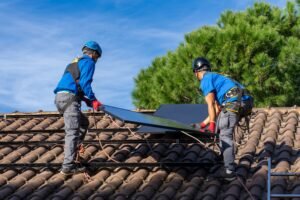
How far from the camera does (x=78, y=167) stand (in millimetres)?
8891

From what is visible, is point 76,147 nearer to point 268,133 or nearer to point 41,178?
point 41,178

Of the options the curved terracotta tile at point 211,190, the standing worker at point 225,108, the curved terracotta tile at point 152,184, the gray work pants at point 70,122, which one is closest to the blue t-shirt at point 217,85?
the standing worker at point 225,108

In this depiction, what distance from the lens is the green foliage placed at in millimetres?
21141

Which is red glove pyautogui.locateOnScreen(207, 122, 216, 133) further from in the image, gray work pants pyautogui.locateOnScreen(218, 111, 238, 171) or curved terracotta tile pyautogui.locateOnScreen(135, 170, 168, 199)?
curved terracotta tile pyautogui.locateOnScreen(135, 170, 168, 199)

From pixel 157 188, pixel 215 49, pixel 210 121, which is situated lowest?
pixel 157 188

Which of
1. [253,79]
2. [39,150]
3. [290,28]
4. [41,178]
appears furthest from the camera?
[290,28]

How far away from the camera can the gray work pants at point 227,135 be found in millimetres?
8234

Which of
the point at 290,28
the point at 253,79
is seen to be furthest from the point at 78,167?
the point at 290,28

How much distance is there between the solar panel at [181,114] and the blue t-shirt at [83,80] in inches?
64.5

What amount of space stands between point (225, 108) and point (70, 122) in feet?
6.59

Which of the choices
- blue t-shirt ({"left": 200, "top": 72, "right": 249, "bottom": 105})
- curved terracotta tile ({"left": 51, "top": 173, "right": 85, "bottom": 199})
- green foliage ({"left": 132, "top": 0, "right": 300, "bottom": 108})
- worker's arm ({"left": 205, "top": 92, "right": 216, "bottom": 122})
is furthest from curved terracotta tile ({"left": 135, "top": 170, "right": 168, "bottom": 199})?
green foliage ({"left": 132, "top": 0, "right": 300, "bottom": 108})

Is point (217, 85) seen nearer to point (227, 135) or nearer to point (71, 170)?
point (227, 135)

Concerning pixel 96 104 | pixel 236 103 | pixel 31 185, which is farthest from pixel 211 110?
pixel 31 185

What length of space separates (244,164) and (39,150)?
3077 mm
